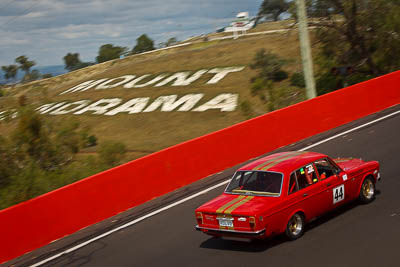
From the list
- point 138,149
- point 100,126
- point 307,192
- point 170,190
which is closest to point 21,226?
point 170,190

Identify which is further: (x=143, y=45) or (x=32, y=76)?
(x=143, y=45)

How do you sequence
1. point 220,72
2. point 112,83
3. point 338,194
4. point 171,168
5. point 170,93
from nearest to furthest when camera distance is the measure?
1. point 338,194
2. point 171,168
3. point 170,93
4. point 220,72
5. point 112,83

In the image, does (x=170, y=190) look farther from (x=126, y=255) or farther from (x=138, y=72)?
(x=138, y=72)

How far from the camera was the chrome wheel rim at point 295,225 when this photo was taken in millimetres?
8812

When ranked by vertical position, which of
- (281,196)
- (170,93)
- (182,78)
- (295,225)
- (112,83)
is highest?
(281,196)

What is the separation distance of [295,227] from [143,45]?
9309 cm

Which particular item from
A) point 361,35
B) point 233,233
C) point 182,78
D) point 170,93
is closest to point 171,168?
point 233,233

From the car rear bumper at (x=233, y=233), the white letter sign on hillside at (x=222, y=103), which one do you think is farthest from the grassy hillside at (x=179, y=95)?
the car rear bumper at (x=233, y=233)

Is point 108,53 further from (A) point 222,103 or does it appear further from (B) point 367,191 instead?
(B) point 367,191

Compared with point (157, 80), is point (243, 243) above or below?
above

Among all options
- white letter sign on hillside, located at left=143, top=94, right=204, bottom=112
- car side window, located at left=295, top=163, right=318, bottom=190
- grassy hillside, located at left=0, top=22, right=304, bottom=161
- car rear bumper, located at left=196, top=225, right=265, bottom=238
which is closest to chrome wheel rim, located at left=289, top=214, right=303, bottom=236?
car side window, located at left=295, top=163, right=318, bottom=190

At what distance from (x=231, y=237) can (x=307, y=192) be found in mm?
1596

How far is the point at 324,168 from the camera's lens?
9.58 meters

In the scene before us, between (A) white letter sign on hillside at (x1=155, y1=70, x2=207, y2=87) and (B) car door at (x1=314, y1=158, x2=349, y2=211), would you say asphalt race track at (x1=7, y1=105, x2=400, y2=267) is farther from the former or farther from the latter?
(A) white letter sign on hillside at (x1=155, y1=70, x2=207, y2=87)
